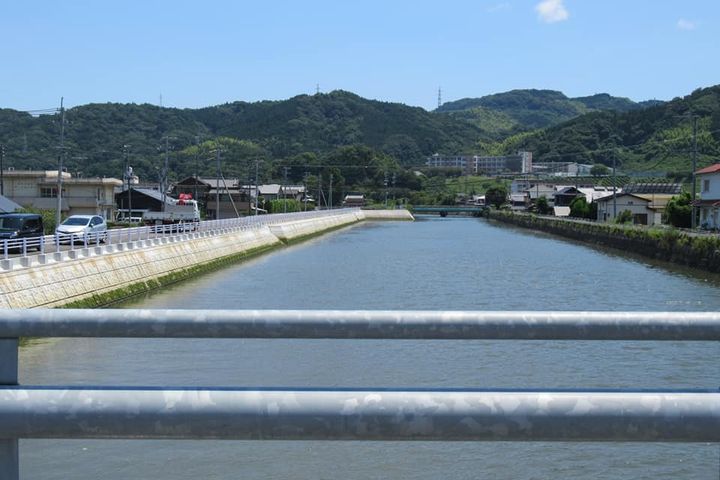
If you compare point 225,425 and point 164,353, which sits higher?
point 225,425

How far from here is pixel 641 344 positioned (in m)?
16.9

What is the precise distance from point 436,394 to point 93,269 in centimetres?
2311

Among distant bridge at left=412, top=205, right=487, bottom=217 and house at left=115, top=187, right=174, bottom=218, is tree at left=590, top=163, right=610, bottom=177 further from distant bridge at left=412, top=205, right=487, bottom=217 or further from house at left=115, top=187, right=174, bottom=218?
house at left=115, top=187, right=174, bottom=218

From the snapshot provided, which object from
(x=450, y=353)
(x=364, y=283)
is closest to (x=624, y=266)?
(x=364, y=283)

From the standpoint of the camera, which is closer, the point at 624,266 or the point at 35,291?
the point at 35,291

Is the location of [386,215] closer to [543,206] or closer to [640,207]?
[543,206]

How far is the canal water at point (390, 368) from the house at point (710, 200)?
45.4 ft

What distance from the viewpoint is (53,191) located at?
202ft

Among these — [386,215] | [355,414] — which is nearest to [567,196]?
[386,215]

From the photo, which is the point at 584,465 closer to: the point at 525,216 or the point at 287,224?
the point at 287,224

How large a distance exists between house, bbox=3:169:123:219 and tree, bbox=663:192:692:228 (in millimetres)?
40066

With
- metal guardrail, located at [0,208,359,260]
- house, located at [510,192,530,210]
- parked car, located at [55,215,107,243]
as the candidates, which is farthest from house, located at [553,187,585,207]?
parked car, located at [55,215,107,243]

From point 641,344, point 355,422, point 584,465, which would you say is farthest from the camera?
point 641,344

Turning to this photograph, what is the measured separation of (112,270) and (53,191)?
130 ft
